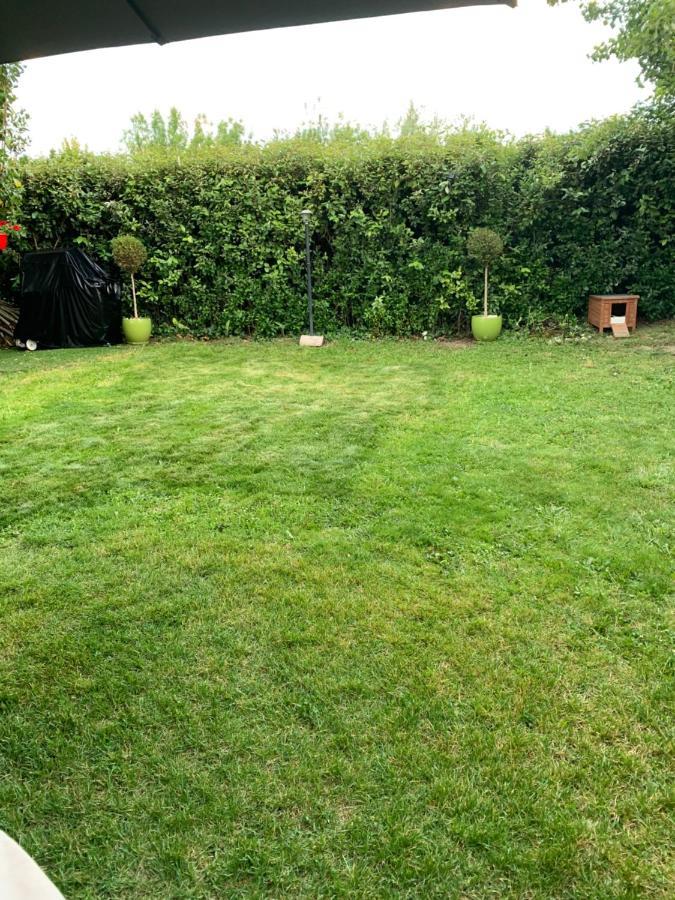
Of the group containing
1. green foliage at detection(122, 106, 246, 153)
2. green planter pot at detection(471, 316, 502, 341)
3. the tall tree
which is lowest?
green planter pot at detection(471, 316, 502, 341)

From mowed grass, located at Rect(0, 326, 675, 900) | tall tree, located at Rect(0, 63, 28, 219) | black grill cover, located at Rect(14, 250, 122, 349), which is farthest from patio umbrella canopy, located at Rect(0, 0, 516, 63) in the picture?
tall tree, located at Rect(0, 63, 28, 219)

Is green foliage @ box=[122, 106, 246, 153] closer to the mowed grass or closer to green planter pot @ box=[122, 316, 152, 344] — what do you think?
green planter pot @ box=[122, 316, 152, 344]

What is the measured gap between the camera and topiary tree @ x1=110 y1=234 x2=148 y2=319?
770 centimetres

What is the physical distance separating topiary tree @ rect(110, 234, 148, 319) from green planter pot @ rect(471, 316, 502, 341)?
4391mm

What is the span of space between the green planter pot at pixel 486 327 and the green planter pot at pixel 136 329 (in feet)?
14.3

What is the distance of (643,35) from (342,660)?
11098 millimetres

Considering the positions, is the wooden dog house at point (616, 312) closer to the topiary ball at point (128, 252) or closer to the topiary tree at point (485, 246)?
the topiary tree at point (485, 246)

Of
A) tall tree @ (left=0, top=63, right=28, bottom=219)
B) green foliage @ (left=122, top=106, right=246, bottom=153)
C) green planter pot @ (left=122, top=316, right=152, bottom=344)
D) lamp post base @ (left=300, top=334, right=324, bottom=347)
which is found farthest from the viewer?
green foliage @ (left=122, top=106, right=246, bottom=153)

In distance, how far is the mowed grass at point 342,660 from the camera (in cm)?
135

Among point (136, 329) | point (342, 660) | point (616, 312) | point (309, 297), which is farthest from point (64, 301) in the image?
point (342, 660)

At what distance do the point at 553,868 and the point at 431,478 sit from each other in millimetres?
2222

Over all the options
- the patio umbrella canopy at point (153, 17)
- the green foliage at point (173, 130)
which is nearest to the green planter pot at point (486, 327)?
the patio umbrella canopy at point (153, 17)

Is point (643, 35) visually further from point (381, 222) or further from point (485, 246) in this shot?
point (381, 222)

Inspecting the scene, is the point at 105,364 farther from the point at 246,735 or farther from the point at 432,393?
the point at 246,735
